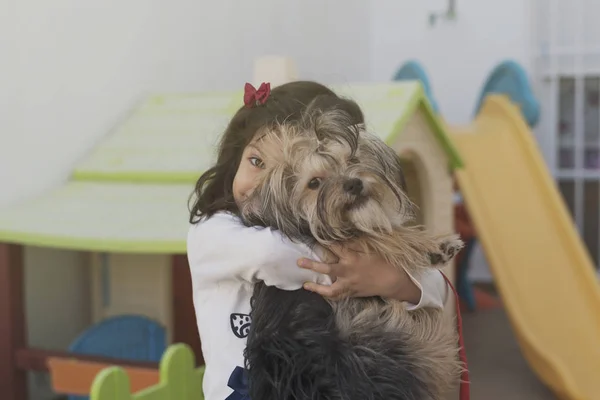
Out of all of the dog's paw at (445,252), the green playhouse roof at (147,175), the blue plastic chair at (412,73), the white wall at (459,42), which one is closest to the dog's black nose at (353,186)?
the dog's paw at (445,252)

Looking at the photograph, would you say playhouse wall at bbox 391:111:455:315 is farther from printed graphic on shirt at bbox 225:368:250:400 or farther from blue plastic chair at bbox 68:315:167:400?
printed graphic on shirt at bbox 225:368:250:400

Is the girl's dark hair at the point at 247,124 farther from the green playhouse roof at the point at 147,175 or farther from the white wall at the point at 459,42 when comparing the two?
the white wall at the point at 459,42

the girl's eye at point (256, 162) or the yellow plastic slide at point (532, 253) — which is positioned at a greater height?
the girl's eye at point (256, 162)

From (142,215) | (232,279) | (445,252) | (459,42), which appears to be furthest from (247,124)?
(459,42)

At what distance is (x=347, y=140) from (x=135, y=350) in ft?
5.55

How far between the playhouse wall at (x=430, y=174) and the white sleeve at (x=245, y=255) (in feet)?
4.46

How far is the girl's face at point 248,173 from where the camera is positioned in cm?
119

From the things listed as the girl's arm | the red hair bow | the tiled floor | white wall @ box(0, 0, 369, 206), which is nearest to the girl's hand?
the girl's arm

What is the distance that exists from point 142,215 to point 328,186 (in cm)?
125

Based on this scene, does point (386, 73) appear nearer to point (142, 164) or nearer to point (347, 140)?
point (142, 164)

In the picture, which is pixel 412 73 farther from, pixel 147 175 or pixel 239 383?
pixel 239 383

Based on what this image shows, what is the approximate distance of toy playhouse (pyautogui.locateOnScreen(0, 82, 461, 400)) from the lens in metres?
2.08

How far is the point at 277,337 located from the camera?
3.40 ft

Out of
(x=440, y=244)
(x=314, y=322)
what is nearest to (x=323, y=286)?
(x=314, y=322)
